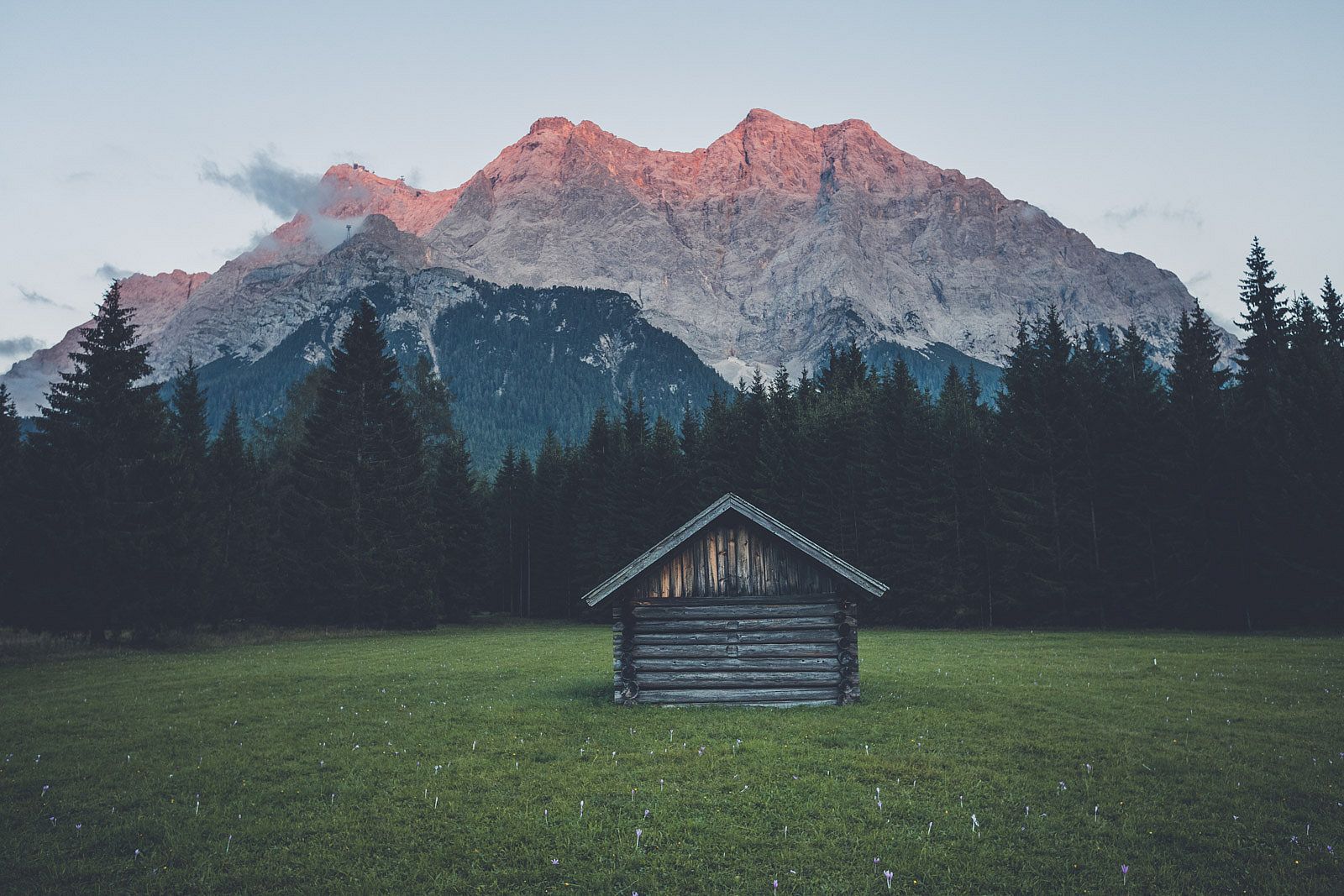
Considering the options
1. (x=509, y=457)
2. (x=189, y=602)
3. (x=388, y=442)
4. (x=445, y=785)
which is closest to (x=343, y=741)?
(x=445, y=785)

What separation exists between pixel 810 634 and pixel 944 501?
3596cm

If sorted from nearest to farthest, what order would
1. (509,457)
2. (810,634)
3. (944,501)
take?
1. (810,634)
2. (944,501)
3. (509,457)

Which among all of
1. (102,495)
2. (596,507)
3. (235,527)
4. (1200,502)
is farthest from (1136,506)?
(235,527)

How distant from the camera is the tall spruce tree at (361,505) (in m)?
48.9

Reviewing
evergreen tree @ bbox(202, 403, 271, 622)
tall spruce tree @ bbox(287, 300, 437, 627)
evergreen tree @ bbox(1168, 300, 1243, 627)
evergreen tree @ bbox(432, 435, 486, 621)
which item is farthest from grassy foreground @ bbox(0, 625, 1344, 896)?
evergreen tree @ bbox(432, 435, 486, 621)

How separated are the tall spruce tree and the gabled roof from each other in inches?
1384

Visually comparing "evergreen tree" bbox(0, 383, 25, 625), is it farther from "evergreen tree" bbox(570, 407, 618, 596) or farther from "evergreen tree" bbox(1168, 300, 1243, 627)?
"evergreen tree" bbox(1168, 300, 1243, 627)

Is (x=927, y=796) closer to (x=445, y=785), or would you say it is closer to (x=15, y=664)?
(x=445, y=785)

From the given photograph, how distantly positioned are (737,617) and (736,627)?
0.88ft

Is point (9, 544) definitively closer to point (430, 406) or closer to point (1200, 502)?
point (430, 406)

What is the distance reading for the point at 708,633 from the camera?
1912 cm

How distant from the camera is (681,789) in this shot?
11.5 m

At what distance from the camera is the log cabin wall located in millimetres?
18859

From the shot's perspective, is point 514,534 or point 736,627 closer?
point 736,627
